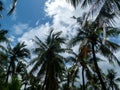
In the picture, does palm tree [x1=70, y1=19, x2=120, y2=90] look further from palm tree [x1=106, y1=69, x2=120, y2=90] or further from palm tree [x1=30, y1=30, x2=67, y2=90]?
palm tree [x1=106, y1=69, x2=120, y2=90]

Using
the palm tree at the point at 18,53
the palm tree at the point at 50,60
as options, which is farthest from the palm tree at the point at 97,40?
the palm tree at the point at 18,53

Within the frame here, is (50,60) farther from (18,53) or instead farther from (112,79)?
(112,79)

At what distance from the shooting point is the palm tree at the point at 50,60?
35806 millimetres

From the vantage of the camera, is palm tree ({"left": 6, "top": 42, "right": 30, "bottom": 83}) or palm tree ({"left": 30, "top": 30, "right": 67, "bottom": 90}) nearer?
palm tree ({"left": 30, "top": 30, "right": 67, "bottom": 90})

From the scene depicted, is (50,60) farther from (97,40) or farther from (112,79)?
(112,79)

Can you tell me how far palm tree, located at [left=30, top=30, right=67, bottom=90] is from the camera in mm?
35806

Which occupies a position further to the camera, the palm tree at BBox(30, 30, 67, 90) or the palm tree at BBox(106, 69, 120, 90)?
the palm tree at BBox(106, 69, 120, 90)

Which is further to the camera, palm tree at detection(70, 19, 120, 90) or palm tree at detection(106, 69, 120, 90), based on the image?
palm tree at detection(106, 69, 120, 90)

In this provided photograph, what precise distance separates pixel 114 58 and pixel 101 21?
16608 millimetres

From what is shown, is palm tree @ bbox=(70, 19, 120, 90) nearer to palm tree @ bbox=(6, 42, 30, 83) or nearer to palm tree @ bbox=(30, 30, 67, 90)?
palm tree @ bbox=(30, 30, 67, 90)

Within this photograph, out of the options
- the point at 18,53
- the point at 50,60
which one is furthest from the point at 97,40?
the point at 18,53

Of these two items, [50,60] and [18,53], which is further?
[18,53]

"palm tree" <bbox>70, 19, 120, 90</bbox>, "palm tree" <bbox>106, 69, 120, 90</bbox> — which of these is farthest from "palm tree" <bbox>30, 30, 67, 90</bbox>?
"palm tree" <bbox>106, 69, 120, 90</bbox>

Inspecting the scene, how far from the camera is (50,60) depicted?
36.9 m
